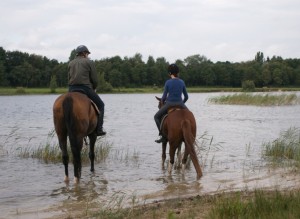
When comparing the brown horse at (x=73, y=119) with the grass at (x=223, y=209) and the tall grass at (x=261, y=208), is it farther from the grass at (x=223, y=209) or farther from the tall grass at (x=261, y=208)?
the tall grass at (x=261, y=208)

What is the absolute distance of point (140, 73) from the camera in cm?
12581

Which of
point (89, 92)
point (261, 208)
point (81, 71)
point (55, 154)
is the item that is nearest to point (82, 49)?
point (81, 71)

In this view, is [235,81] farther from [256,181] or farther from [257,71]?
[256,181]

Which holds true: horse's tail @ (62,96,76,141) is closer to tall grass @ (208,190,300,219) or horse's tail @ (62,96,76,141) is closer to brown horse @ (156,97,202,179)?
brown horse @ (156,97,202,179)

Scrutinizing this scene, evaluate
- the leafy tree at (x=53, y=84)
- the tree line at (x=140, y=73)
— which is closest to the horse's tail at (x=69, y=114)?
the leafy tree at (x=53, y=84)

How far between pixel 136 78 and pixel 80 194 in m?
116

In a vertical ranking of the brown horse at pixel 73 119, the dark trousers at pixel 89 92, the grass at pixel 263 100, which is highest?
the dark trousers at pixel 89 92

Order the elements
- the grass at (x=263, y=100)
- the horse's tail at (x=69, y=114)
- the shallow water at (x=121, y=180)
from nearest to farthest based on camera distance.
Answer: the shallow water at (x=121, y=180) < the horse's tail at (x=69, y=114) < the grass at (x=263, y=100)

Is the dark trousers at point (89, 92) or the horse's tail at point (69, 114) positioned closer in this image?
the horse's tail at point (69, 114)

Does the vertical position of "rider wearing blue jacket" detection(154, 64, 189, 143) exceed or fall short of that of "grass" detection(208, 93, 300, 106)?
it exceeds it

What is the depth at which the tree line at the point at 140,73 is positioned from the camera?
11481 centimetres

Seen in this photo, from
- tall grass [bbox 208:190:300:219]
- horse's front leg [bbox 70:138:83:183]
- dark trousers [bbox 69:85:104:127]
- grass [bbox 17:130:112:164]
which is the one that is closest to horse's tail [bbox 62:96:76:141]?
horse's front leg [bbox 70:138:83:183]

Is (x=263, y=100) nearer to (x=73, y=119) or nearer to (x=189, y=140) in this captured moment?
(x=189, y=140)

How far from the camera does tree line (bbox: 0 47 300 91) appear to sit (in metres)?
115
